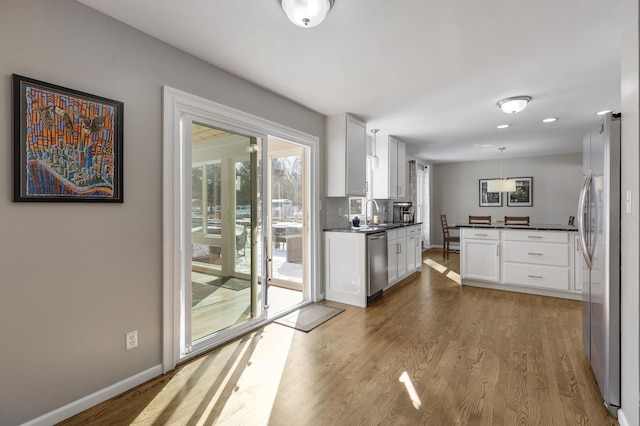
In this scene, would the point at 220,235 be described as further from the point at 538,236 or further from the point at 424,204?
the point at 424,204

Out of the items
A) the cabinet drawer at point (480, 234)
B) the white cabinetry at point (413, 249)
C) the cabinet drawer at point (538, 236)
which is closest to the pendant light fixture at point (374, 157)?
the white cabinetry at point (413, 249)

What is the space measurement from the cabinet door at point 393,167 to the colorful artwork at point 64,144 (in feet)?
13.9

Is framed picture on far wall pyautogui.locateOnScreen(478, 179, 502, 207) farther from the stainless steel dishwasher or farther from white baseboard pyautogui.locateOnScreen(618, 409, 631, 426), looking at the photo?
white baseboard pyautogui.locateOnScreen(618, 409, 631, 426)

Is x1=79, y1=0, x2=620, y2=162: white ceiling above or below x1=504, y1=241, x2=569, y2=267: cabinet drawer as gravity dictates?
above

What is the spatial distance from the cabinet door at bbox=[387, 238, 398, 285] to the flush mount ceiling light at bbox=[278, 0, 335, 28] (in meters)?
3.18

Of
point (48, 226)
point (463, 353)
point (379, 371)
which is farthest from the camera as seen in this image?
point (463, 353)

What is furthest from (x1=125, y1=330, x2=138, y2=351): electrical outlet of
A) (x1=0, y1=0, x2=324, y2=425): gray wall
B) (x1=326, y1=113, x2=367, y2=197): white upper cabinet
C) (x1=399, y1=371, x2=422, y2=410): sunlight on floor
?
(x1=326, y1=113, x2=367, y2=197): white upper cabinet

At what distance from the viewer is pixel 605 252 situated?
1906 mm

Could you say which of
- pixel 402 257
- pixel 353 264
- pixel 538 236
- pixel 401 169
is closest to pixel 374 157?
pixel 401 169

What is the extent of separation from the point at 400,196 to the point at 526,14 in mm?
4125

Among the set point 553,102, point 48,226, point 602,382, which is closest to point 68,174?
point 48,226

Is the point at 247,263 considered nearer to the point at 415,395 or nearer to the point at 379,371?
the point at 379,371

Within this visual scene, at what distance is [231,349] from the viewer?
2.74 metres

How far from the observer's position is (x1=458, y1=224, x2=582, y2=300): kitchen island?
4.13m
